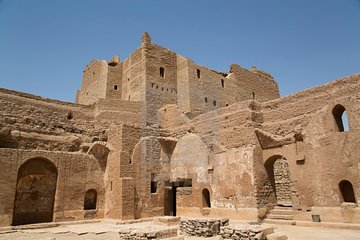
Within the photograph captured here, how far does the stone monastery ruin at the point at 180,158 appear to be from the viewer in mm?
11328

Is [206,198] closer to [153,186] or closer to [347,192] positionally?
[153,186]

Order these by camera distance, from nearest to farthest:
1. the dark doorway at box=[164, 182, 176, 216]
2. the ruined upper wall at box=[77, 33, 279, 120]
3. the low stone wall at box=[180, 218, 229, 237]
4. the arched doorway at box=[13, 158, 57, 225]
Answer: the low stone wall at box=[180, 218, 229, 237]
the arched doorway at box=[13, 158, 57, 225]
the dark doorway at box=[164, 182, 176, 216]
the ruined upper wall at box=[77, 33, 279, 120]

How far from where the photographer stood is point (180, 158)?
17.3 metres

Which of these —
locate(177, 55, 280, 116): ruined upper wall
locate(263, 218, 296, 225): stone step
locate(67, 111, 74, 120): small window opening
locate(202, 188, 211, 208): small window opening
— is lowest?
locate(263, 218, 296, 225): stone step

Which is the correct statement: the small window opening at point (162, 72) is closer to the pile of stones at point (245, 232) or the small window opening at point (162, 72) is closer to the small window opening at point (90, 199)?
the small window opening at point (90, 199)

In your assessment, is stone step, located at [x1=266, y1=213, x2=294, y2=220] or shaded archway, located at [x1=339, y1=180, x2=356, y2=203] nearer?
shaded archway, located at [x1=339, y1=180, x2=356, y2=203]

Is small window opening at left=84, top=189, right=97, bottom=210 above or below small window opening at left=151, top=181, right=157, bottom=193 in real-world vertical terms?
A: below

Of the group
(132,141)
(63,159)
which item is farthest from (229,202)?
(63,159)

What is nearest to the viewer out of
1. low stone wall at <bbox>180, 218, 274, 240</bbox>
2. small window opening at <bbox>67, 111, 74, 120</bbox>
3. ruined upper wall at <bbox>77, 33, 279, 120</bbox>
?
low stone wall at <bbox>180, 218, 274, 240</bbox>

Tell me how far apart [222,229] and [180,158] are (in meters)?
8.80

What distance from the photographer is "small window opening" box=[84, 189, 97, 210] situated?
53.8 ft

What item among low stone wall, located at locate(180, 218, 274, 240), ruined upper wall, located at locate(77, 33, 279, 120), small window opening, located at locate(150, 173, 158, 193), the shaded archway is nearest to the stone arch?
small window opening, located at locate(150, 173, 158, 193)

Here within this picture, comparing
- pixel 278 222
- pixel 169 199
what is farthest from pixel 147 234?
pixel 169 199

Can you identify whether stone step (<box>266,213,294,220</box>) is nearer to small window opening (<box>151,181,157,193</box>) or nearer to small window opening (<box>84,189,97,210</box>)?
small window opening (<box>151,181,157,193</box>)
